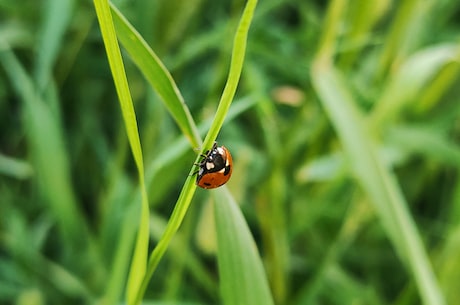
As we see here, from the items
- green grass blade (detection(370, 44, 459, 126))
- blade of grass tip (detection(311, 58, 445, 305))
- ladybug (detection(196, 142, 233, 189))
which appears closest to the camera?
ladybug (detection(196, 142, 233, 189))

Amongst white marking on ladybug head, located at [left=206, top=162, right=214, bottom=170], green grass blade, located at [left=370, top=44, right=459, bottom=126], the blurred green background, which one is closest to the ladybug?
white marking on ladybug head, located at [left=206, top=162, right=214, bottom=170]

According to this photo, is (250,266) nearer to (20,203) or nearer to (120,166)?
(120,166)

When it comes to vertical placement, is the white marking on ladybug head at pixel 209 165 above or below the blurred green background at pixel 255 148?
below

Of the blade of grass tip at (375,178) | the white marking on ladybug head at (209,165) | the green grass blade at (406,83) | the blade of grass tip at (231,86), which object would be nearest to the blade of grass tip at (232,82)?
the blade of grass tip at (231,86)

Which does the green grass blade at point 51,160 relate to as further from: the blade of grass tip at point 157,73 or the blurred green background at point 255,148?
the blade of grass tip at point 157,73

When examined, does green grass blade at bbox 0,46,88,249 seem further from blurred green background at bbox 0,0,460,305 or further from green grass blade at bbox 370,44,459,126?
green grass blade at bbox 370,44,459,126

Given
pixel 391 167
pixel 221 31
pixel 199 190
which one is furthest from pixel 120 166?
pixel 391 167
